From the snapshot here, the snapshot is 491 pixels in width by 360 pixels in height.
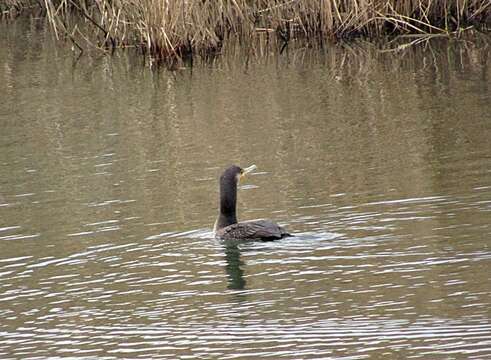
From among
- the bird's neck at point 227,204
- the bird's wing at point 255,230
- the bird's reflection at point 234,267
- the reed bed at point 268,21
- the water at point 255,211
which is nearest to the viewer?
the water at point 255,211

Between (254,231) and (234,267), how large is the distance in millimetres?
618

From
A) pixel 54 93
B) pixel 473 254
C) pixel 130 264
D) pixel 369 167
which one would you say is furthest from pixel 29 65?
pixel 473 254

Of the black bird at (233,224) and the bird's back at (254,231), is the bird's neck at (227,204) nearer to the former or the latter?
the black bird at (233,224)

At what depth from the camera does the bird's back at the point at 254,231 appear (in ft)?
32.3

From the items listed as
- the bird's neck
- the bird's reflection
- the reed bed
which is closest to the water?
the bird's reflection

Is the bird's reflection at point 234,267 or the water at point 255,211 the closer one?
the water at point 255,211

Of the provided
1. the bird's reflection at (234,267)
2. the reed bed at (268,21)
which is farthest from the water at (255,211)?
the reed bed at (268,21)

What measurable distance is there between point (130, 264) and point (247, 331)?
2101 millimetres

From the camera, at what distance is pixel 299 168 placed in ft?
41.4

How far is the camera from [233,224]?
1042cm

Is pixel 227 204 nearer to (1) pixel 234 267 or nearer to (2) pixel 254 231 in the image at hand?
(2) pixel 254 231

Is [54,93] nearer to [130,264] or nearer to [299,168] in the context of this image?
[299,168]

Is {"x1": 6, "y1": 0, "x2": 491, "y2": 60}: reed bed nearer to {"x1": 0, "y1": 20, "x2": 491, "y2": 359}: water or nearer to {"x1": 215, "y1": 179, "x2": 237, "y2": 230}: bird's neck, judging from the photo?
{"x1": 0, "y1": 20, "x2": 491, "y2": 359}: water

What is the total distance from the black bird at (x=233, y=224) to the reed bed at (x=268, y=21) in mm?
9210
